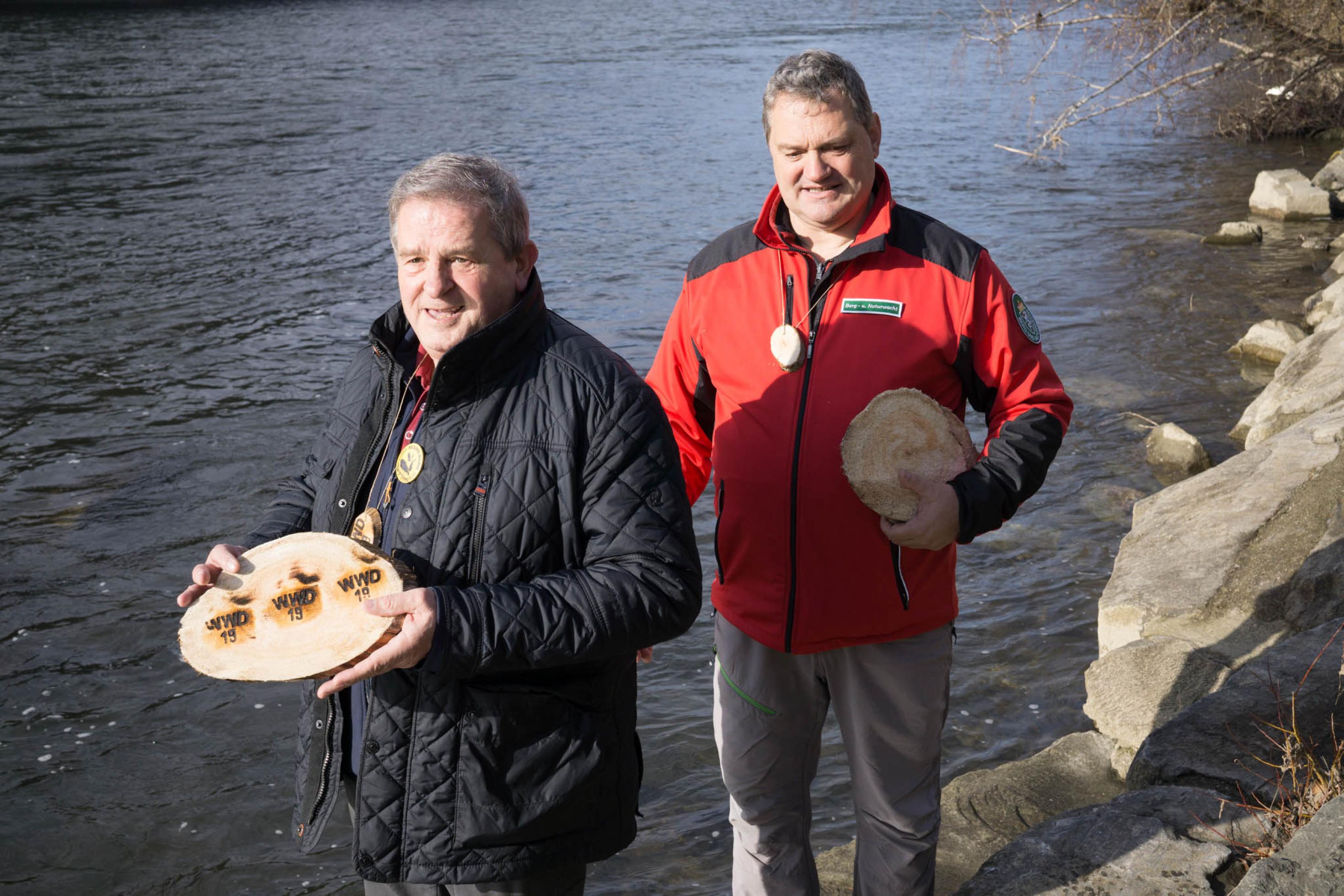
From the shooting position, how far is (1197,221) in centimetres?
1580

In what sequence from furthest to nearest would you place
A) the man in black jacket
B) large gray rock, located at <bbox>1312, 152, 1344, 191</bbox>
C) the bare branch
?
large gray rock, located at <bbox>1312, 152, 1344, 191</bbox>
the bare branch
the man in black jacket

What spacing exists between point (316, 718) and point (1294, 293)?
39.9ft

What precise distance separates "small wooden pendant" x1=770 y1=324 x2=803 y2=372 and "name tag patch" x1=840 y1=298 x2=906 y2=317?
0.14 metres

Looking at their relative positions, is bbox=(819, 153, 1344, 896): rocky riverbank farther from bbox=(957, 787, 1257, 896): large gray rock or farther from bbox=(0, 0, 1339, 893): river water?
bbox=(0, 0, 1339, 893): river water

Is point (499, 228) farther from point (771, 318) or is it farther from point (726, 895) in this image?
point (726, 895)

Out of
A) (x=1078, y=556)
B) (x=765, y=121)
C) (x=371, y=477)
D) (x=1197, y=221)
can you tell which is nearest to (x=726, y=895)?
Result: (x=371, y=477)

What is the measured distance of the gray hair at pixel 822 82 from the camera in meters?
3.13

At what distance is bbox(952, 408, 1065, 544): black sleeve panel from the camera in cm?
313

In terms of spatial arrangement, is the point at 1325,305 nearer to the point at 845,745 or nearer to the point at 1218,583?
the point at 1218,583

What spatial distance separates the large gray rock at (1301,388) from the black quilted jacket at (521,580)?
555cm

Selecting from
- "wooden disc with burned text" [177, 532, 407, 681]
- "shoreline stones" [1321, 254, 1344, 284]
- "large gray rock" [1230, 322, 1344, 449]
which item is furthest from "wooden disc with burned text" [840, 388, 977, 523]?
"shoreline stones" [1321, 254, 1344, 284]

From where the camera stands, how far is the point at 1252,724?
12.2 feet

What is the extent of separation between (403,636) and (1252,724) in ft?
8.87

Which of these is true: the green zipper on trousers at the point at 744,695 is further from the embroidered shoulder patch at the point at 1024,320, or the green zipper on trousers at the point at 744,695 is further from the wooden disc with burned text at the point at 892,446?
the embroidered shoulder patch at the point at 1024,320
